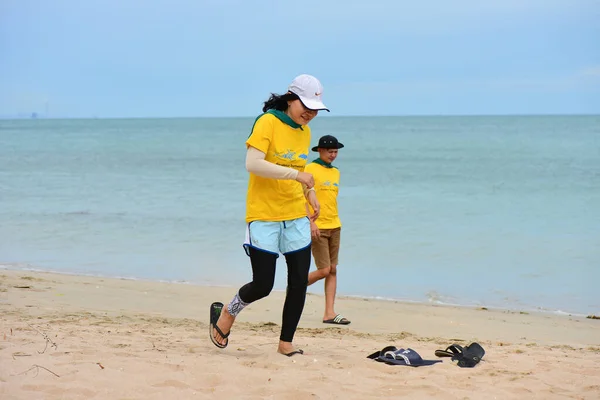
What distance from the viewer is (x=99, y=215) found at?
16172mm

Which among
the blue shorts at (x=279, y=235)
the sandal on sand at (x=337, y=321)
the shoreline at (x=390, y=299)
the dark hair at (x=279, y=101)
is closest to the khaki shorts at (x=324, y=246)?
the sandal on sand at (x=337, y=321)

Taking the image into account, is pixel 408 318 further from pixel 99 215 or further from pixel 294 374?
pixel 99 215

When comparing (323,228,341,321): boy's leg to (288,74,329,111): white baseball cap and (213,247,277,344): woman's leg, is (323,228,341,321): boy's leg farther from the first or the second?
(288,74,329,111): white baseball cap

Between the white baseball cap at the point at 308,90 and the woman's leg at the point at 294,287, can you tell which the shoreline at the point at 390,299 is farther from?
the white baseball cap at the point at 308,90

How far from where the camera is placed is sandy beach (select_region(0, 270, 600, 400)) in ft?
13.4

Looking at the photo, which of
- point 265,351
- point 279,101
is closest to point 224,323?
point 265,351

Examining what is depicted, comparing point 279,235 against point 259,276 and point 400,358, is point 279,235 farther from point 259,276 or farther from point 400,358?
point 400,358

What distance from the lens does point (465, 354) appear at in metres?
4.94

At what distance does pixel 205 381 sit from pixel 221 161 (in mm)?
33473

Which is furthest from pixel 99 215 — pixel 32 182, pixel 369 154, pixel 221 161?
pixel 369 154

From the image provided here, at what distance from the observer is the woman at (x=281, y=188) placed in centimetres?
452

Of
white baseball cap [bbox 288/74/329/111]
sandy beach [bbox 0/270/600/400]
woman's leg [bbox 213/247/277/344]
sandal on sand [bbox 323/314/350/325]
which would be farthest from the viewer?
sandal on sand [bbox 323/314/350/325]

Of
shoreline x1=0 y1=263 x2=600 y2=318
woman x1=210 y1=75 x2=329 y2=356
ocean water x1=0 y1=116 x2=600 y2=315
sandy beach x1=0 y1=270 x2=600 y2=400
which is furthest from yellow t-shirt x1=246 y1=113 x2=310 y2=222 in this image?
ocean water x1=0 y1=116 x2=600 y2=315

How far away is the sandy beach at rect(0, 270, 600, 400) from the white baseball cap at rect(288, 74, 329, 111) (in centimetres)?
160
